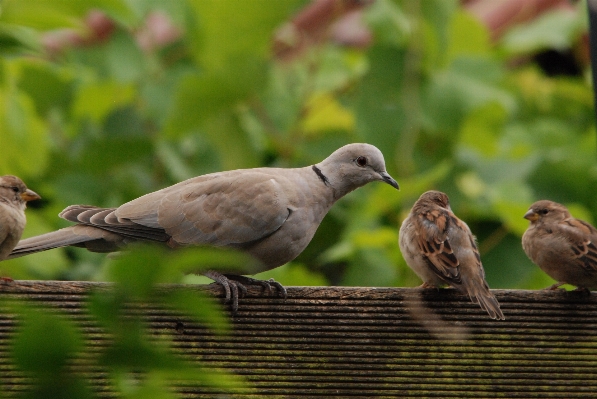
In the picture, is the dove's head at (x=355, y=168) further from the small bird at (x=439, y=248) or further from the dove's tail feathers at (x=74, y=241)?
the dove's tail feathers at (x=74, y=241)

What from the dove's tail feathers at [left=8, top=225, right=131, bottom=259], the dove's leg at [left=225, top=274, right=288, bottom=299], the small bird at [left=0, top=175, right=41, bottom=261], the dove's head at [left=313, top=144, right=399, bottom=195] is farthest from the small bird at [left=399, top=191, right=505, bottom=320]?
the small bird at [left=0, top=175, right=41, bottom=261]

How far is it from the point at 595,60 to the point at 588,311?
83 centimetres

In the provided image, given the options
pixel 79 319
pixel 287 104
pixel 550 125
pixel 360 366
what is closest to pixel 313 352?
pixel 360 366

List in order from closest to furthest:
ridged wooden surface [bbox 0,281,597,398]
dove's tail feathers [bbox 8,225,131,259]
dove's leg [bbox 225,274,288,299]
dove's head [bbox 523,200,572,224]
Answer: ridged wooden surface [bbox 0,281,597,398], dove's leg [bbox 225,274,288,299], dove's tail feathers [bbox 8,225,131,259], dove's head [bbox 523,200,572,224]

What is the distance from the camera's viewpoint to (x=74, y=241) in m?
3.21

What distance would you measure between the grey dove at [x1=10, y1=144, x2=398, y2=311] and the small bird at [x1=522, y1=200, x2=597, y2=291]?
96cm

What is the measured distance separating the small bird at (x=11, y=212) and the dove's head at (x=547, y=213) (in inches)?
86.2

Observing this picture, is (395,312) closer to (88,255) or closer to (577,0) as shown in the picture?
(88,255)

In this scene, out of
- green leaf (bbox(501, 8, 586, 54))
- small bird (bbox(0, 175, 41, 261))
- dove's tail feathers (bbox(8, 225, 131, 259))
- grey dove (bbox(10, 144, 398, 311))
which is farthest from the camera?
green leaf (bbox(501, 8, 586, 54))

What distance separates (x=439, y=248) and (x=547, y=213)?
81 centimetres

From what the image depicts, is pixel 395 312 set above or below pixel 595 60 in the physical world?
below

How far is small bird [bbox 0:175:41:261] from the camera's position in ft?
9.47

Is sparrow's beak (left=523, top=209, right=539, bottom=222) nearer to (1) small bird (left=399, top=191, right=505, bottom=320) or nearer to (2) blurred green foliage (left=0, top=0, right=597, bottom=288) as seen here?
(1) small bird (left=399, top=191, right=505, bottom=320)

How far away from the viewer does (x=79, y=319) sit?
7.10 feet
